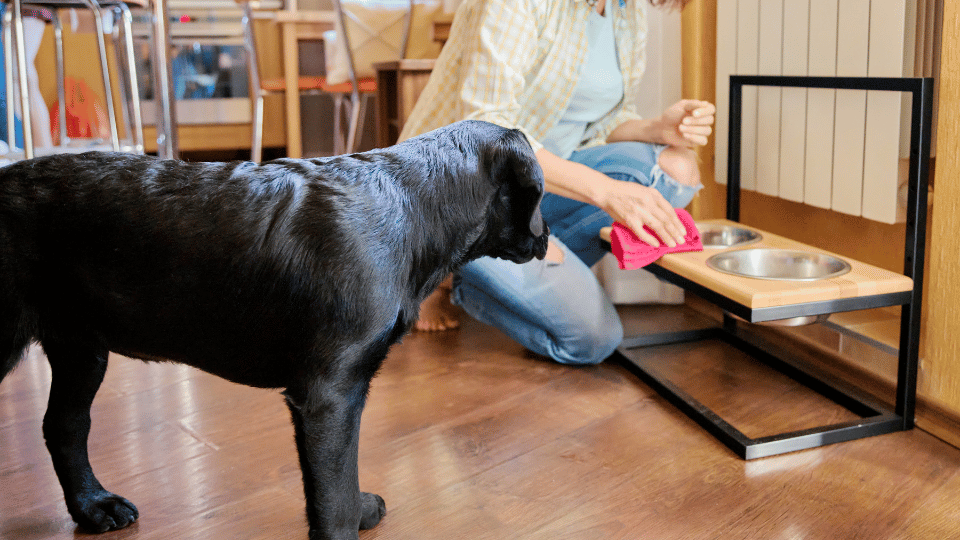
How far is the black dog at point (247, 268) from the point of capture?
101 cm

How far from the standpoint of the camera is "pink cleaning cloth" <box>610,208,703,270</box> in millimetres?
1724

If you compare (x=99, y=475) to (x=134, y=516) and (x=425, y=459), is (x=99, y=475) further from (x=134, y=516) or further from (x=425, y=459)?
(x=425, y=459)

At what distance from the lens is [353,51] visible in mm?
4625

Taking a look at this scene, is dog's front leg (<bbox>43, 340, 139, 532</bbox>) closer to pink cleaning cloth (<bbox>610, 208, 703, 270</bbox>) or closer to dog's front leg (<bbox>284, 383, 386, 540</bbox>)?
dog's front leg (<bbox>284, 383, 386, 540</bbox>)

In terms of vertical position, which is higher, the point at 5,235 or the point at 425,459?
the point at 5,235

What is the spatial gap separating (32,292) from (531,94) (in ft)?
4.11

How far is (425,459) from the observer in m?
1.52

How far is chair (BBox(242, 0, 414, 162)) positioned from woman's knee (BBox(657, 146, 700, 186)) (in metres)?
2.79

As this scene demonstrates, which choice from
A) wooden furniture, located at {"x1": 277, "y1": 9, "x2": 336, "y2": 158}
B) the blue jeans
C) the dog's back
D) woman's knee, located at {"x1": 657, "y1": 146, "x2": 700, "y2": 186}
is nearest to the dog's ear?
the dog's back

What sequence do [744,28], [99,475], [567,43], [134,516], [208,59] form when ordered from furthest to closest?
[208,59] → [744,28] → [567,43] → [99,475] → [134,516]

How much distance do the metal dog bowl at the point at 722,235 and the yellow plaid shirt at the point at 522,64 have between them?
1.37 feet

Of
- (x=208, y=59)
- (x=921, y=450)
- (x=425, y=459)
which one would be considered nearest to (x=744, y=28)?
(x=921, y=450)

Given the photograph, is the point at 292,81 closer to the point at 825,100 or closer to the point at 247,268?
the point at 825,100

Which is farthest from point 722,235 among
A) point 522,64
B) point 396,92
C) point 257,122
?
point 257,122
